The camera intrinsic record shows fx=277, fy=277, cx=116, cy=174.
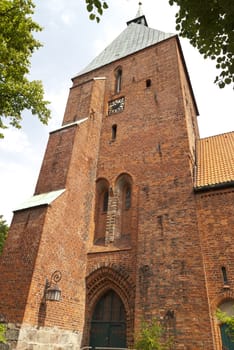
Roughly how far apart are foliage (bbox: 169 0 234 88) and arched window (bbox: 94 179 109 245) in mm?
6831

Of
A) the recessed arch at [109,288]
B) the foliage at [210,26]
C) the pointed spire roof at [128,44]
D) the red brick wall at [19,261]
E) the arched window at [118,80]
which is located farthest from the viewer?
the pointed spire roof at [128,44]

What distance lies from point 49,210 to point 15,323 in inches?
118

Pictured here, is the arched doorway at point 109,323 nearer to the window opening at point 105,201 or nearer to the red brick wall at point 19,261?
the red brick wall at point 19,261

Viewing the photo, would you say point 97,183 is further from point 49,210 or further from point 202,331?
point 202,331

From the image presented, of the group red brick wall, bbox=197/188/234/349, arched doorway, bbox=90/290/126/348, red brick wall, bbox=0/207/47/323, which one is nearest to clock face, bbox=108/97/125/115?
red brick wall, bbox=197/188/234/349

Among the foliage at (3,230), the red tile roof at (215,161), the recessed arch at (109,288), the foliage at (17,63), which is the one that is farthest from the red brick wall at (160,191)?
the foliage at (3,230)

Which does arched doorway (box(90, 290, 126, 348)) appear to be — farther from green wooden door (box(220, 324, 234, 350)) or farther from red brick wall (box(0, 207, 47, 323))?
red brick wall (box(0, 207, 47, 323))

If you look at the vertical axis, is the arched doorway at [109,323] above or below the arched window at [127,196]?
below

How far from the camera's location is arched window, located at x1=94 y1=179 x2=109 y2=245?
10406mm

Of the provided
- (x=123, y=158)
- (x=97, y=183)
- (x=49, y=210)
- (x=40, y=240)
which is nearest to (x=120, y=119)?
(x=123, y=158)

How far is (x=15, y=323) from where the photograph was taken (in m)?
6.57

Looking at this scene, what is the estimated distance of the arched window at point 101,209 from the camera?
1041 centimetres

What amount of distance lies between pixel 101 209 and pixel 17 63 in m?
6.04

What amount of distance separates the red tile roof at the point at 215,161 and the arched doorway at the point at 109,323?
4.57 m
